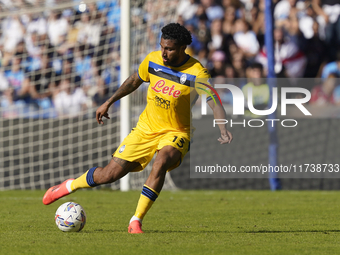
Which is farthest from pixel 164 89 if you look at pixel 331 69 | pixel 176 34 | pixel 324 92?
pixel 331 69

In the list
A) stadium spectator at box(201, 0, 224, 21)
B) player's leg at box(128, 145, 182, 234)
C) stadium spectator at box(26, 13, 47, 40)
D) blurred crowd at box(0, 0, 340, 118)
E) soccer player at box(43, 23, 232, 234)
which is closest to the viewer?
player's leg at box(128, 145, 182, 234)

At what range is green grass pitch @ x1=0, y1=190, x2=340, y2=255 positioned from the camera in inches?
177

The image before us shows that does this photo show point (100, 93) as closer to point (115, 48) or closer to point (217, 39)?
point (115, 48)

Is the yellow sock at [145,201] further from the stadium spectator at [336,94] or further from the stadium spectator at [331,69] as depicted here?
the stadium spectator at [331,69]

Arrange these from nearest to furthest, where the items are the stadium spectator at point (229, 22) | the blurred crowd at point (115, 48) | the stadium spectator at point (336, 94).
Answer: the stadium spectator at point (336, 94)
the blurred crowd at point (115, 48)
the stadium spectator at point (229, 22)

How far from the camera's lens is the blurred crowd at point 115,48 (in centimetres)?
1259

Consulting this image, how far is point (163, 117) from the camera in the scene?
6.00 metres

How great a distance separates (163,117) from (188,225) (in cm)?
127

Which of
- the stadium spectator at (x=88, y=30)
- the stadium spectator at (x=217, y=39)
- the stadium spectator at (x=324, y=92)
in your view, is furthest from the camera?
the stadium spectator at (x=217, y=39)

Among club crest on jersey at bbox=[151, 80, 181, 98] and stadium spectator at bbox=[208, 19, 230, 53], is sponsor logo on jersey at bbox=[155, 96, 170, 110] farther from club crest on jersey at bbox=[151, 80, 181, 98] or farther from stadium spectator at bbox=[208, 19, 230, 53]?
stadium spectator at bbox=[208, 19, 230, 53]

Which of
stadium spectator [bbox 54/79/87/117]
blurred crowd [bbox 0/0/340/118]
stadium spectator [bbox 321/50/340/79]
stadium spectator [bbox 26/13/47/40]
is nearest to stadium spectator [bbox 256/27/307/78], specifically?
blurred crowd [bbox 0/0/340/118]

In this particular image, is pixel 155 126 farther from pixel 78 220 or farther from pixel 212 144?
pixel 212 144

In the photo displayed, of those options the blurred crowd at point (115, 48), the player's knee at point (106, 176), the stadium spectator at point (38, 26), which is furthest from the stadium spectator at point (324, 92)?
the player's knee at point (106, 176)

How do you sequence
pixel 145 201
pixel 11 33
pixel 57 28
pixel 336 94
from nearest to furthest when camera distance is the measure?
pixel 145 201 < pixel 336 94 < pixel 57 28 < pixel 11 33
